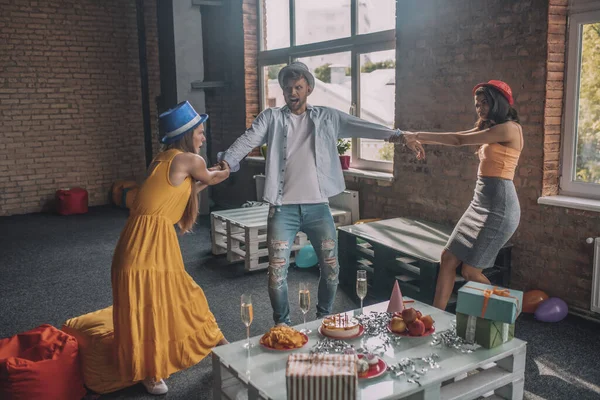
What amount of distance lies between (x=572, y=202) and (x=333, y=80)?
3350mm

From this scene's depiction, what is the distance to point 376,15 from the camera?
5.92 metres

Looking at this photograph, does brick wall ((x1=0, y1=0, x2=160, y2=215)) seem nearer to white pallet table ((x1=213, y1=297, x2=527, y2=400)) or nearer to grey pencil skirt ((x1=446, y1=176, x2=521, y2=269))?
grey pencil skirt ((x1=446, y1=176, x2=521, y2=269))

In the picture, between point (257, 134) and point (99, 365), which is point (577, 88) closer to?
point (257, 134)

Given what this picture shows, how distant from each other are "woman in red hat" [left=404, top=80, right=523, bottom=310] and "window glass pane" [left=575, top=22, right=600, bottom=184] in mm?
904

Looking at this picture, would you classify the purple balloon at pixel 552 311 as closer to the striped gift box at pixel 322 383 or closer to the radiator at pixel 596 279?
the radiator at pixel 596 279

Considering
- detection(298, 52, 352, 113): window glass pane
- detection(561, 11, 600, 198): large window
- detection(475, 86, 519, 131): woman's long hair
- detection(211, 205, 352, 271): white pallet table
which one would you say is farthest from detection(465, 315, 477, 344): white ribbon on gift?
detection(298, 52, 352, 113): window glass pane

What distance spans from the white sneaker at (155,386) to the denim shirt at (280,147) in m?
1.17

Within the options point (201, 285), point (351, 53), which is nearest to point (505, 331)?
point (201, 285)

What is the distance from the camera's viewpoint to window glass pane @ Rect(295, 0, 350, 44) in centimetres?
639

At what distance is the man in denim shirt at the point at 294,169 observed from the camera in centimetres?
339

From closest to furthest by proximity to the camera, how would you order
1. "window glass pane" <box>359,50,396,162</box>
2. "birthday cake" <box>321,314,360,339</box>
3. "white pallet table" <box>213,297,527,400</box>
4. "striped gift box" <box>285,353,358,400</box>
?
"striped gift box" <box>285,353,358,400</box> < "white pallet table" <box>213,297,527,400</box> < "birthday cake" <box>321,314,360,339</box> < "window glass pane" <box>359,50,396,162</box>

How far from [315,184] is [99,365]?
5.08ft

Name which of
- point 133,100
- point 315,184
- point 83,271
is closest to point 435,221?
point 315,184

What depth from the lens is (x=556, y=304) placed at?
4.02 metres
